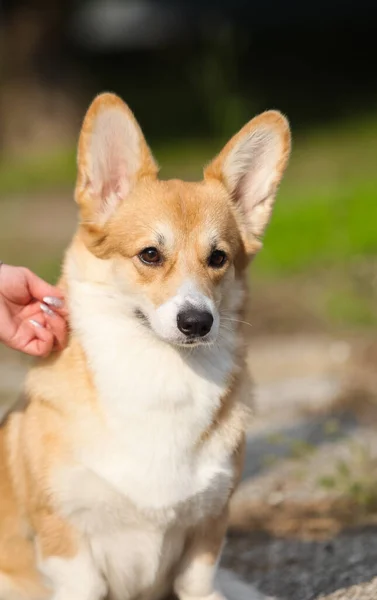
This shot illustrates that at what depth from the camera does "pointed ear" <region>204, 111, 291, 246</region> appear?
12.3ft

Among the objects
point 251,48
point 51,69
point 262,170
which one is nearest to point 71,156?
point 51,69

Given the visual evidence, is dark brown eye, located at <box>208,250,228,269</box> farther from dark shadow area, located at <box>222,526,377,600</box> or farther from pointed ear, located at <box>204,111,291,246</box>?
dark shadow area, located at <box>222,526,377,600</box>

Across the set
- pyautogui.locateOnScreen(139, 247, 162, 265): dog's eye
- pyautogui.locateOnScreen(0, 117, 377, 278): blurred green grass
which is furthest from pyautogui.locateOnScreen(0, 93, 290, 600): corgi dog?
pyautogui.locateOnScreen(0, 117, 377, 278): blurred green grass

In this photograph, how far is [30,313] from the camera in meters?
3.74

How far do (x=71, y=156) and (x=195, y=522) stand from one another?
1307cm

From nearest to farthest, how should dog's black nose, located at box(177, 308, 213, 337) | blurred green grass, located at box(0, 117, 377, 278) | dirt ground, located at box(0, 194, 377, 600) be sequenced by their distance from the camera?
dog's black nose, located at box(177, 308, 213, 337)
dirt ground, located at box(0, 194, 377, 600)
blurred green grass, located at box(0, 117, 377, 278)

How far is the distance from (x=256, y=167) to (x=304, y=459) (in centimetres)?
195

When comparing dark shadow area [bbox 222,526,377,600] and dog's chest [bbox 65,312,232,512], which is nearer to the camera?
dog's chest [bbox 65,312,232,512]

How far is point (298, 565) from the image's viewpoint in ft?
13.6

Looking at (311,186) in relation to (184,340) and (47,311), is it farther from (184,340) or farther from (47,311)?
(184,340)

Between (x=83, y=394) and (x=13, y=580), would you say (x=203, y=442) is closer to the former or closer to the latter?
(x=83, y=394)

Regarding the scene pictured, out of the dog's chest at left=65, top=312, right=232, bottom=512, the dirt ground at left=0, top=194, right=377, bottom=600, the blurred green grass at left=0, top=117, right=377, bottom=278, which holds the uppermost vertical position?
the dog's chest at left=65, top=312, right=232, bottom=512

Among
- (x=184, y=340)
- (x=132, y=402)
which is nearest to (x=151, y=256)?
(x=184, y=340)

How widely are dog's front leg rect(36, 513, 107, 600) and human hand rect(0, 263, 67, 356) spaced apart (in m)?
0.60
